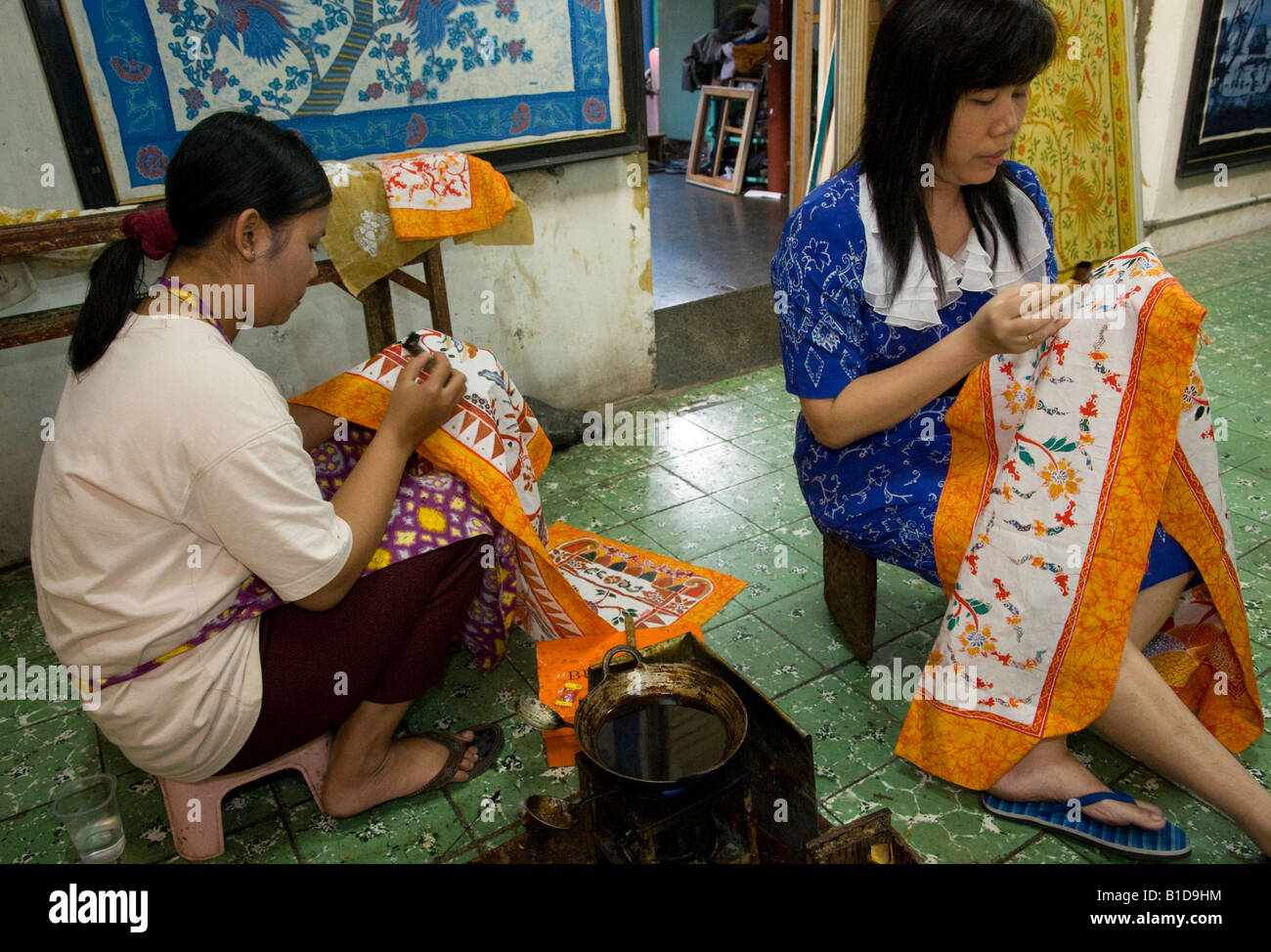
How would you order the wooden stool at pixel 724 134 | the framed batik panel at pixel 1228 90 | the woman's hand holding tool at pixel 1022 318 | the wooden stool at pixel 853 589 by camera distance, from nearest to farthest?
the woman's hand holding tool at pixel 1022 318 < the wooden stool at pixel 853 589 < the framed batik panel at pixel 1228 90 < the wooden stool at pixel 724 134

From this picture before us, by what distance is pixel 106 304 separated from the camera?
1.24m

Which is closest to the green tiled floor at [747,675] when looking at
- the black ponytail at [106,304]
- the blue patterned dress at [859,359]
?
the blue patterned dress at [859,359]

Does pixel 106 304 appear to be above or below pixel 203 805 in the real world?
above

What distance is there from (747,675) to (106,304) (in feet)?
4.60

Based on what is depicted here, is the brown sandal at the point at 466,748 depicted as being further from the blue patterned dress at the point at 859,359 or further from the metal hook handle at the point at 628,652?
the blue patterned dress at the point at 859,359

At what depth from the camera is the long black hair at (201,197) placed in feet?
4.07

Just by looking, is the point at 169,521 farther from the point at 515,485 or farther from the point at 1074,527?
the point at 1074,527

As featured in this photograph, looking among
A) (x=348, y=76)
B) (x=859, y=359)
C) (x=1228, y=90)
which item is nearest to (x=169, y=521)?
(x=859, y=359)

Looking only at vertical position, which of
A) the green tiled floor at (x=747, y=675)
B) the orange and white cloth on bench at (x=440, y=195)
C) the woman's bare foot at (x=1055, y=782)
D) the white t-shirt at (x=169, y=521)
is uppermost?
the orange and white cloth on bench at (x=440, y=195)

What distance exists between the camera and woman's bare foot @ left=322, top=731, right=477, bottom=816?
161 centimetres

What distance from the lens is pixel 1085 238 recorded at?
3.48 meters

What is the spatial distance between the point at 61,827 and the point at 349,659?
69 centimetres

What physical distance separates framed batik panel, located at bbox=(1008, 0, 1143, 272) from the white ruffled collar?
169 cm

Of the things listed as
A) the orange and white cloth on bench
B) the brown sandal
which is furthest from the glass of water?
the orange and white cloth on bench
